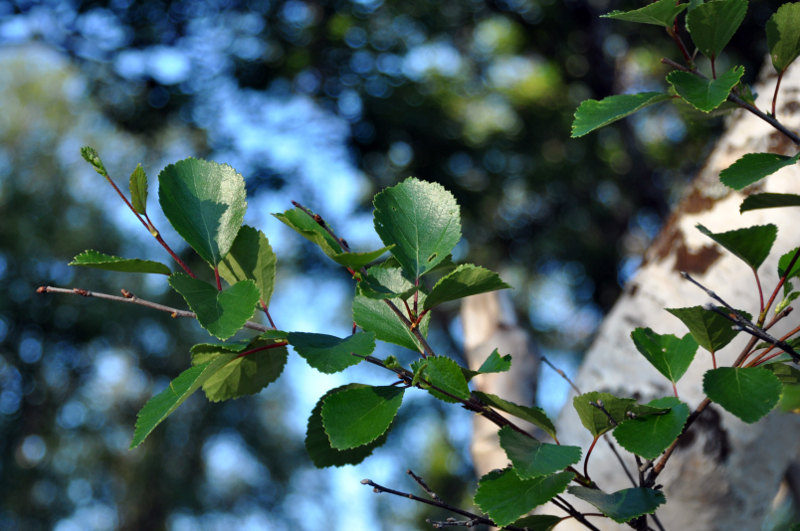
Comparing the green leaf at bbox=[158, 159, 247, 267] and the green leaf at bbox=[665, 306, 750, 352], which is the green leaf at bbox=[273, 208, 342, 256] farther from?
the green leaf at bbox=[665, 306, 750, 352]

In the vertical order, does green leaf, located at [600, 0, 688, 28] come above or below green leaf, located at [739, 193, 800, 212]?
above

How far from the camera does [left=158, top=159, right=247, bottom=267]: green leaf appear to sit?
27 cm

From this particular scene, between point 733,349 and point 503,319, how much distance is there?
0.66 metres

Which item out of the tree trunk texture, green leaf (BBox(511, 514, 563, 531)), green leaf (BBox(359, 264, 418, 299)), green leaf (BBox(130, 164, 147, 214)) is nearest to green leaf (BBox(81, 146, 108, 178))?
green leaf (BBox(130, 164, 147, 214))

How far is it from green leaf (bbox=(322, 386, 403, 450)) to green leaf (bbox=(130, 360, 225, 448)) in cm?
5

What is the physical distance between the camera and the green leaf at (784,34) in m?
0.27

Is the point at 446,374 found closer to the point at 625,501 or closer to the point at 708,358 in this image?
the point at 625,501

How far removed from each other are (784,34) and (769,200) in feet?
0.24

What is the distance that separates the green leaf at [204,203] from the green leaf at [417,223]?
63mm

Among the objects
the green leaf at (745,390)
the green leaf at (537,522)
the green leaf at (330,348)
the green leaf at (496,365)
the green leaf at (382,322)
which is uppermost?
the green leaf at (745,390)

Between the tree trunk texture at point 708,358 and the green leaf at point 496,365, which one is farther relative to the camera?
the tree trunk texture at point 708,358

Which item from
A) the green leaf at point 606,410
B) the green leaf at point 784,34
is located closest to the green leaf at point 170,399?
the green leaf at point 606,410

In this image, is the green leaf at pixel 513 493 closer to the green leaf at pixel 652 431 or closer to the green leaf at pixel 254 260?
the green leaf at pixel 652 431

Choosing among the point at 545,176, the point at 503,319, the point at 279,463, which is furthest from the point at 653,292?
the point at 279,463
